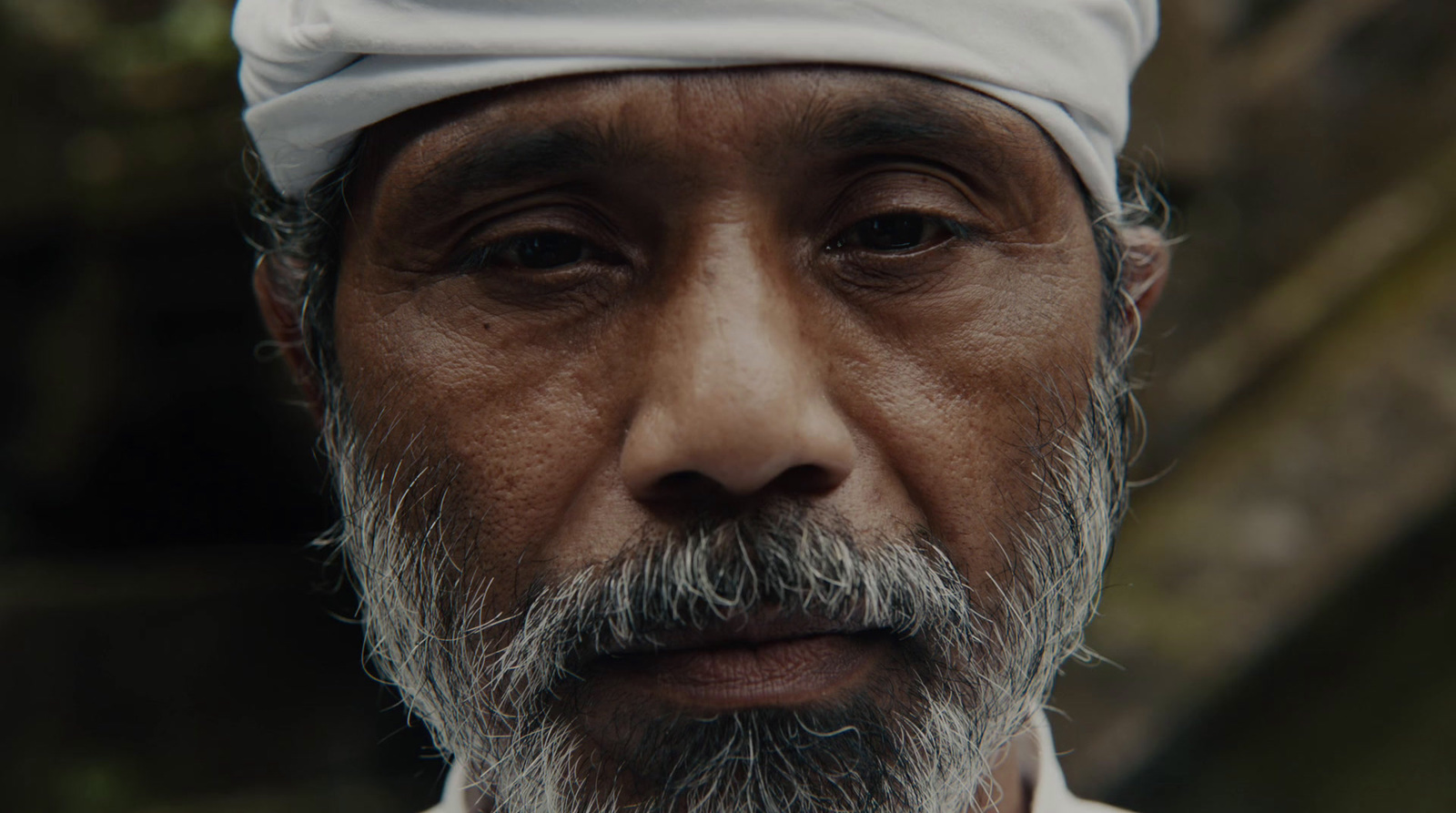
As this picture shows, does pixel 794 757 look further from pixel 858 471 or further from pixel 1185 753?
pixel 1185 753

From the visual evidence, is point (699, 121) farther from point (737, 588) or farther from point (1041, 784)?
point (1041, 784)

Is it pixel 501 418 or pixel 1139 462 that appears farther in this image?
pixel 1139 462

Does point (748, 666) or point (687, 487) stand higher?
point (687, 487)

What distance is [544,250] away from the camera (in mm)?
1732

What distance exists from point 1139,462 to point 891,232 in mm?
3366

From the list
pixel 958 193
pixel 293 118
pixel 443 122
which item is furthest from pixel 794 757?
pixel 293 118

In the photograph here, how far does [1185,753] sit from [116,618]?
387 cm

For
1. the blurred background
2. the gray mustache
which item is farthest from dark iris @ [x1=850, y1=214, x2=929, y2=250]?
the blurred background

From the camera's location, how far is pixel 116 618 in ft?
14.8

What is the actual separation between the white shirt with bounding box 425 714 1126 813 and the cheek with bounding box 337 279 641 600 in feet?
2.46

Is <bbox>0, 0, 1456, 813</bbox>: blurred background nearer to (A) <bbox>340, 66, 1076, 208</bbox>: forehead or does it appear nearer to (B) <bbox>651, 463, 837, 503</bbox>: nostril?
(A) <bbox>340, 66, 1076, 208</bbox>: forehead

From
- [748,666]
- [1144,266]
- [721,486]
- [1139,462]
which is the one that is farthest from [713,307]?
[1139,462]

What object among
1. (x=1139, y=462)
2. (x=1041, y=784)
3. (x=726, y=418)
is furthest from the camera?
(x=1139, y=462)

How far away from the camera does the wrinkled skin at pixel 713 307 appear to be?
1.57 m
